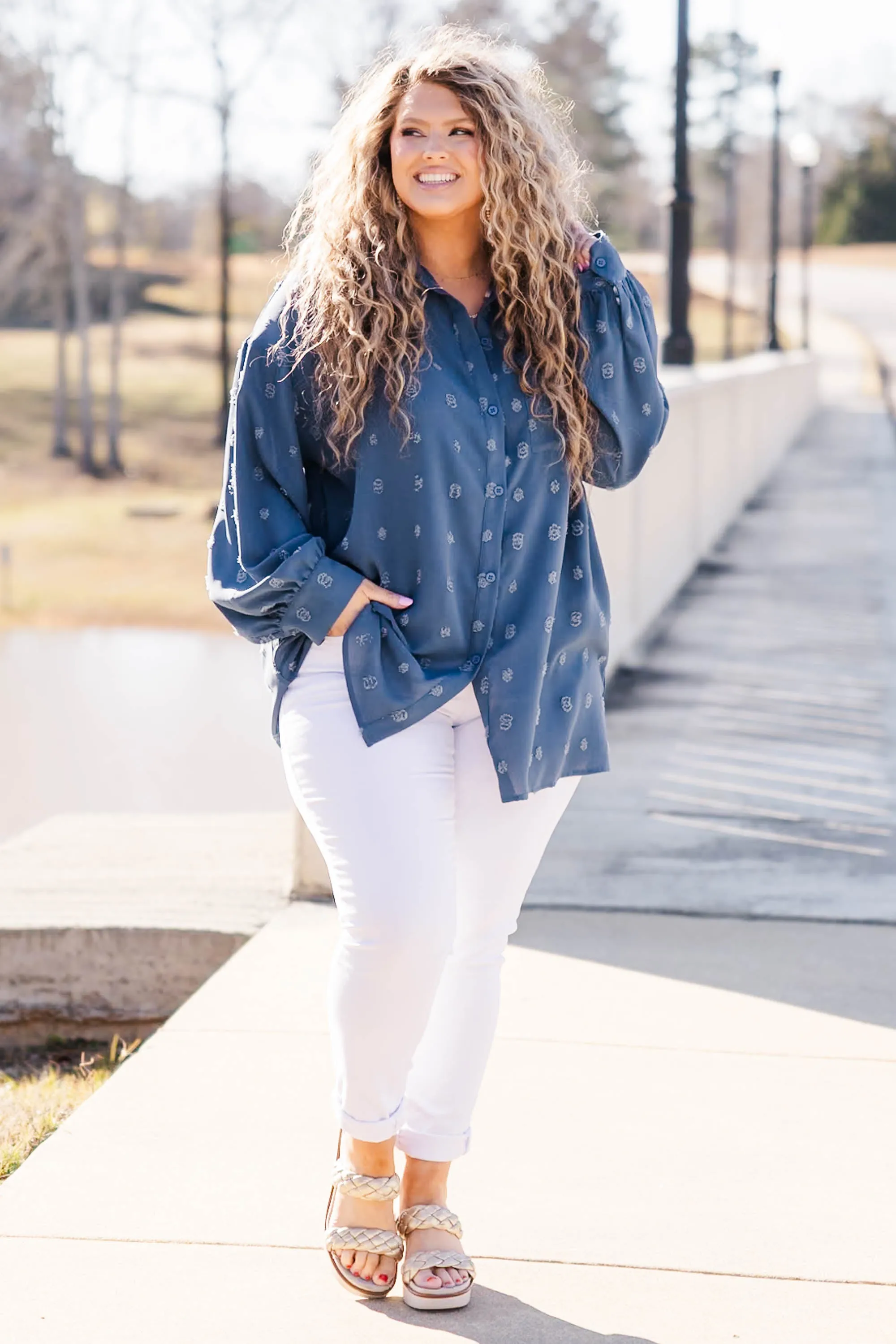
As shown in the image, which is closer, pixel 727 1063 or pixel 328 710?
pixel 328 710

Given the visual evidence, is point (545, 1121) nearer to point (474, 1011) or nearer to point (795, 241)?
point (474, 1011)

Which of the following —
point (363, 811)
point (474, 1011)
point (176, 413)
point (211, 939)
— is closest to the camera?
point (363, 811)

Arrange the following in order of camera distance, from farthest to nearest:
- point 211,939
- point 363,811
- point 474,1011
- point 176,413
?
point 176,413 → point 211,939 → point 474,1011 → point 363,811

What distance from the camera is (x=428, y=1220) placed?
2820 mm

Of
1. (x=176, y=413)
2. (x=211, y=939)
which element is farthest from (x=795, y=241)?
(x=211, y=939)

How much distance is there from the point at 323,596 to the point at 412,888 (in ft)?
1.47

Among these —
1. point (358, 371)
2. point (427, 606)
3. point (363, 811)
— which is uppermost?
point (358, 371)

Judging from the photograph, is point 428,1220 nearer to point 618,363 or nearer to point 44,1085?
point 618,363

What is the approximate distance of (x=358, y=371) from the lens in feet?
→ 8.67

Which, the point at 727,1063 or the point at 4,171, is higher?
the point at 4,171

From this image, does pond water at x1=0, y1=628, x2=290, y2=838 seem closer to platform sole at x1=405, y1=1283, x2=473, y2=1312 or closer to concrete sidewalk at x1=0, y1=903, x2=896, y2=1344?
concrete sidewalk at x1=0, y1=903, x2=896, y2=1344

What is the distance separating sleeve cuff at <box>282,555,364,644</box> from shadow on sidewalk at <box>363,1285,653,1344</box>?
41.1 inches

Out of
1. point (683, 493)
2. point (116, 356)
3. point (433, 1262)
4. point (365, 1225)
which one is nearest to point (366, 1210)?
point (365, 1225)

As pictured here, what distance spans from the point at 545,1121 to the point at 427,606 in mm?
1291
